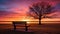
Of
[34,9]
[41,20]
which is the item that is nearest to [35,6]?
[34,9]

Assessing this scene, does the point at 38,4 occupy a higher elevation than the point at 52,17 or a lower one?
higher

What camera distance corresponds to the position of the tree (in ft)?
93.4

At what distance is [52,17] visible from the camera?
Result: 29.3 m

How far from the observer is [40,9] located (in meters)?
28.7

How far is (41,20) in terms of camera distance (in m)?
28.6

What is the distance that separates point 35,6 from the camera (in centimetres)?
2870

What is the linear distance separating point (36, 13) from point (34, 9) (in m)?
0.74

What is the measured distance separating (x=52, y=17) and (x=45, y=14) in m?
1.36

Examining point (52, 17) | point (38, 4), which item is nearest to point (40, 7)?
point (38, 4)

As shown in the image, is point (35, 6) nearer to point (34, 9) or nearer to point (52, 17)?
point (34, 9)

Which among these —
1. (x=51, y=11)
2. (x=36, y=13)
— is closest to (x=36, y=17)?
(x=36, y=13)

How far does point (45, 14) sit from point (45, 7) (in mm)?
1095

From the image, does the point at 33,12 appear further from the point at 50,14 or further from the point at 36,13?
the point at 50,14

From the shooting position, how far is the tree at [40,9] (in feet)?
93.4
